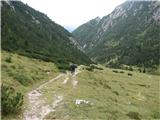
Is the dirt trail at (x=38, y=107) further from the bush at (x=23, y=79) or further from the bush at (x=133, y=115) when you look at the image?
the bush at (x=133, y=115)

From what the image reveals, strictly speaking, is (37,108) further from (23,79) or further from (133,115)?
(23,79)

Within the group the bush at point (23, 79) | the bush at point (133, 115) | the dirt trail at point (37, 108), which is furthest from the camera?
the bush at point (23, 79)

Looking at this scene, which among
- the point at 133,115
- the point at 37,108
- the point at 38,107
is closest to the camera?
the point at 37,108

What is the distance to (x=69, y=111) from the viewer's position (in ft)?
106

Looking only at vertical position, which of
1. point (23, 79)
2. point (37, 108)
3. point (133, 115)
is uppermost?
point (23, 79)

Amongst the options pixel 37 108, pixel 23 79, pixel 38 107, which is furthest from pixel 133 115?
pixel 23 79

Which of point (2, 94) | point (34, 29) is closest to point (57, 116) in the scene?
point (2, 94)

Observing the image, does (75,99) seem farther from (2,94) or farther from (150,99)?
(150,99)

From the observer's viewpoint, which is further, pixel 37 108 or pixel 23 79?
pixel 23 79

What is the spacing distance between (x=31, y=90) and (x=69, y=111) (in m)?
14.2

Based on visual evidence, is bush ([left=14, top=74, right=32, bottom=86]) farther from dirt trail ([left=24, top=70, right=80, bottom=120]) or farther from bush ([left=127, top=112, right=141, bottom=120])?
bush ([left=127, top=112, right=141, bottom=120])

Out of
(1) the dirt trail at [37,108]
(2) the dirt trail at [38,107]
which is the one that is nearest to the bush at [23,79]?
(2) the dirt trail at [38,107]

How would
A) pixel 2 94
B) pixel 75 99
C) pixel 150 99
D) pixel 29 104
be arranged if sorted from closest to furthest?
pixel 2 94
pixel 29 104
pixel 75 99
pixel 150 99

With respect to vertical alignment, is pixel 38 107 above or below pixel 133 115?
above
